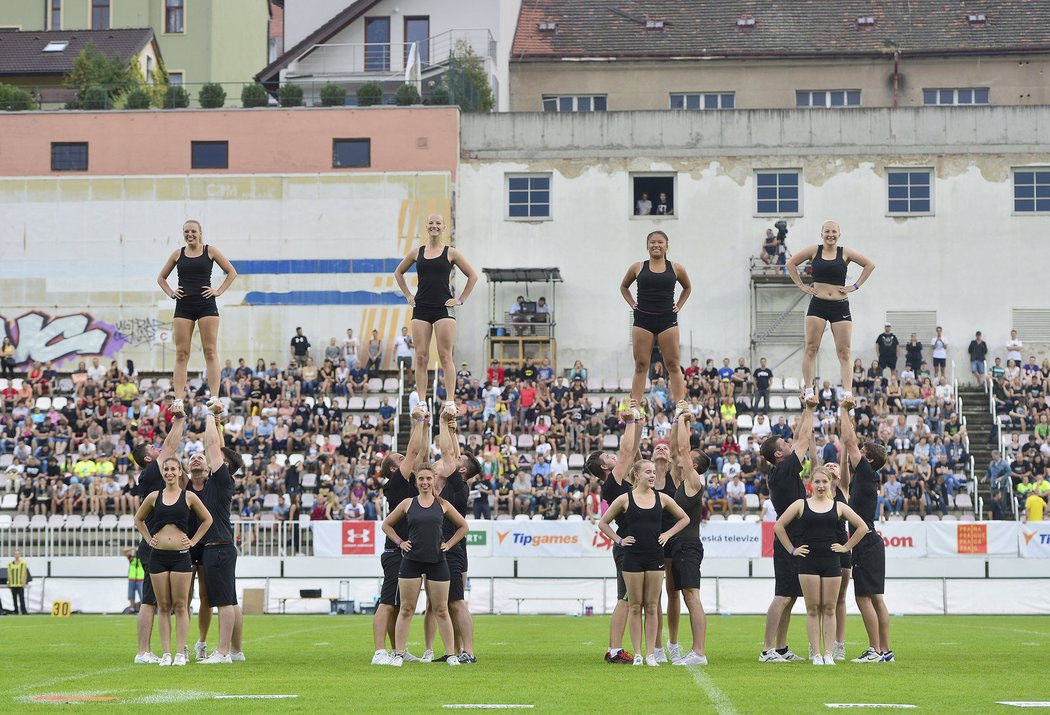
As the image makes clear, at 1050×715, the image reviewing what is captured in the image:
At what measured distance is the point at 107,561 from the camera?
1320 inches

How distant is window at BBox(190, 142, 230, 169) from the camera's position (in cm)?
4722

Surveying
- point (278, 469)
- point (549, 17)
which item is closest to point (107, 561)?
point (278, 469)

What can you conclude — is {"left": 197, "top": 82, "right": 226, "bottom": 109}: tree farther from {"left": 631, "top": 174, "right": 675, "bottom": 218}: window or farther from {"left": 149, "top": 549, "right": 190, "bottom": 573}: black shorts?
{"left": 149, "top": 549, "right": 190, "bottom": 573}: black shorts

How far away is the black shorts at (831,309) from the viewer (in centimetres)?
1834

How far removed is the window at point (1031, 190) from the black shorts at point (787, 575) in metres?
31.7

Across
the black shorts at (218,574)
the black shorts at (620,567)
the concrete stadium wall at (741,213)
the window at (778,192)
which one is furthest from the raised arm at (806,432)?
the window at (778,192)

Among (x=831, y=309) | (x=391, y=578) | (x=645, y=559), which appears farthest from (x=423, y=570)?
(x=831, y=309)

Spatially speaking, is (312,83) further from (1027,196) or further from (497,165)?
(1027,196)

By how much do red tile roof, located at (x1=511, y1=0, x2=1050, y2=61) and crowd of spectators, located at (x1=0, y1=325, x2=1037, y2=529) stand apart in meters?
13.9

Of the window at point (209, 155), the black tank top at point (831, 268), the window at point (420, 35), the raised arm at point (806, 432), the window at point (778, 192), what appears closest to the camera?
the raised arm at point (806, 432)

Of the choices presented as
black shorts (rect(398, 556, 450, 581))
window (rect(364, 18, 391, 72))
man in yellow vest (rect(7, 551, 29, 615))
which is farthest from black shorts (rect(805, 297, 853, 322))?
window (rect(364, 18, 391, 72))

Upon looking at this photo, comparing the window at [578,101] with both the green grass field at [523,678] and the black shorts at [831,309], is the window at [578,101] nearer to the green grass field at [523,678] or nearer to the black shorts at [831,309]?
the green grass field at [523,678]

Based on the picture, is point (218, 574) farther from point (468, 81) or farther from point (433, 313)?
point (468, 81)

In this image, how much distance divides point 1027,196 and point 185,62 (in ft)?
129
